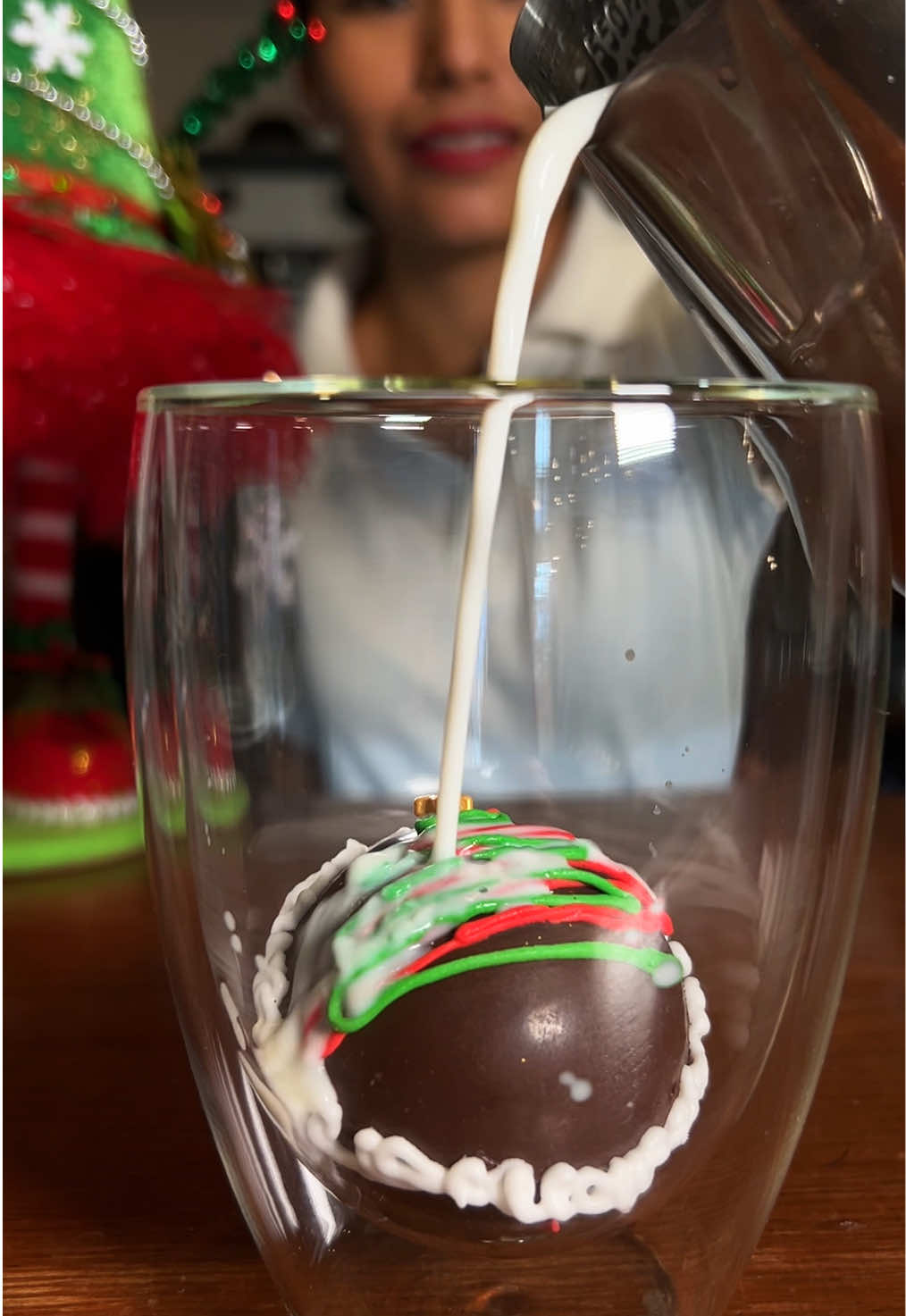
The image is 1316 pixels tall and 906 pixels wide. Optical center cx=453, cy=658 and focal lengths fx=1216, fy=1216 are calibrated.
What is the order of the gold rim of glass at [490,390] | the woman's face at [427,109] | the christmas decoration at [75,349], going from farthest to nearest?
1. the woman's face at [427,109]
2. the christmas decoration at [75,349]
3. the gold rim of glass at [490,390]

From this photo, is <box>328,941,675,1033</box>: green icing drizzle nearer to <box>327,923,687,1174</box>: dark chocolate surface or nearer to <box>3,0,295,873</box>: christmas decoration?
<box>327,923,687,1174</box>: dark chocolate surface

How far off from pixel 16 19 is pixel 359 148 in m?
0.42

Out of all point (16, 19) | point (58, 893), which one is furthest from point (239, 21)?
point (58, 893)

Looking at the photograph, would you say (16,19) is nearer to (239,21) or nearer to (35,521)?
(35,521)

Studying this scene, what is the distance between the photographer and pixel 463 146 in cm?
98

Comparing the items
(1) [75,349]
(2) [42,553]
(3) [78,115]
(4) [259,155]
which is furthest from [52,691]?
(4) [259,155]

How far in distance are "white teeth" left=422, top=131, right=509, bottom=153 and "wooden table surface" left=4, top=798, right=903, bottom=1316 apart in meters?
0.70

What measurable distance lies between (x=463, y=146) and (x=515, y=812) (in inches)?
31.7

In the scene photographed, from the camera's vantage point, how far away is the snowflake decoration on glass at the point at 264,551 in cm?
28

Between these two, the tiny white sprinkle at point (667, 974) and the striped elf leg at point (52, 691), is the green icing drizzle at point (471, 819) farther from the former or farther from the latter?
the striped elf leg at point (52, 691)

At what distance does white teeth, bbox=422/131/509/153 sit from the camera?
3.17ft

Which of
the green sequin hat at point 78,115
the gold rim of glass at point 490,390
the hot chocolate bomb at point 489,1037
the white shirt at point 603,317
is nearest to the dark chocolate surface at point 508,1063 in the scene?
the hot chocolate bomb at point 489,1037

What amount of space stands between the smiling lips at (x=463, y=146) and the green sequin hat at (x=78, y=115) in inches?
11.7

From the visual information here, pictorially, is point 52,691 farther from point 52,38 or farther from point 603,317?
point 603,317
